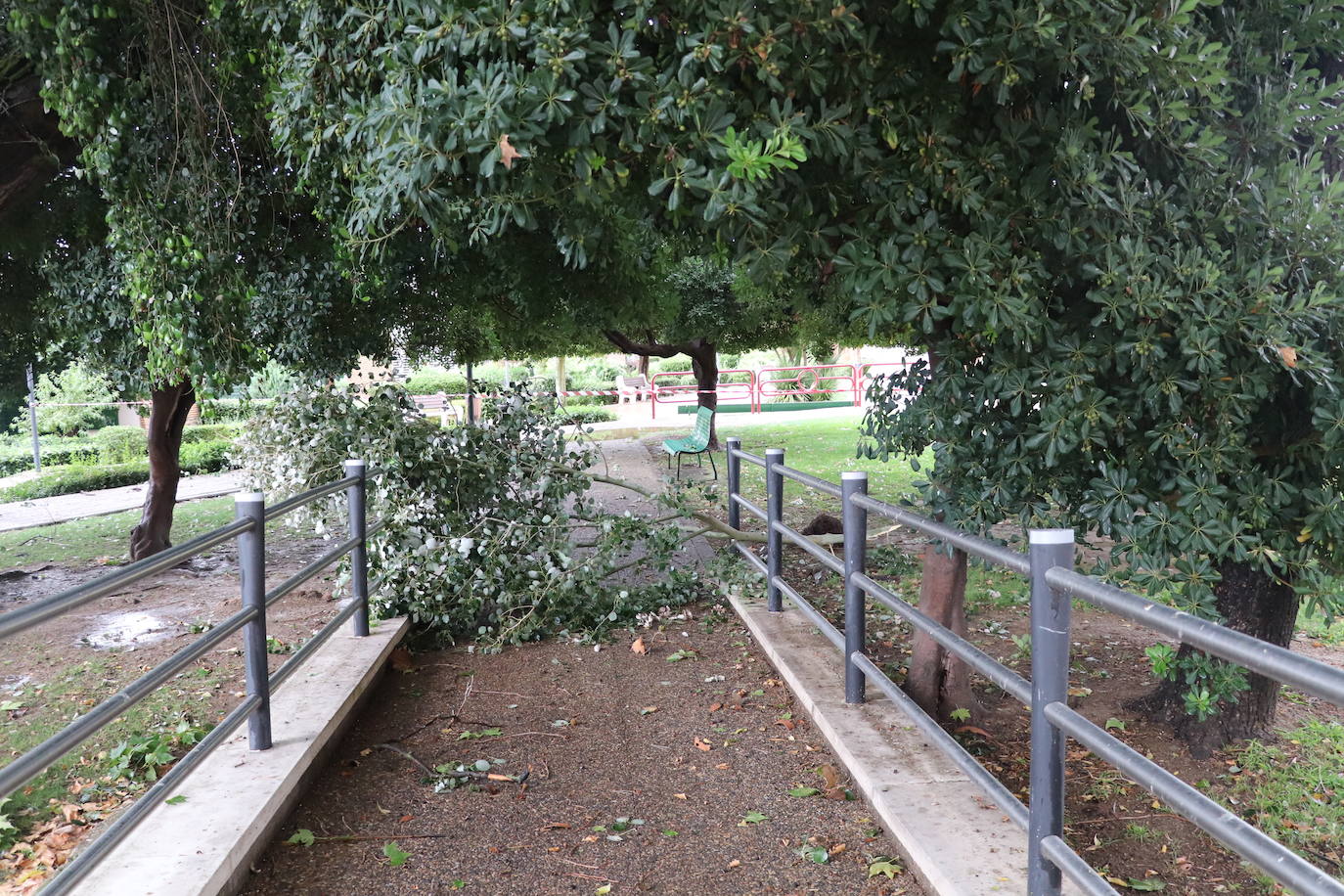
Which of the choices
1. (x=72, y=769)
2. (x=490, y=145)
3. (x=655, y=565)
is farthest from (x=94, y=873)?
(x=655, y=565)

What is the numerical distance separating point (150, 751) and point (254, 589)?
166cm

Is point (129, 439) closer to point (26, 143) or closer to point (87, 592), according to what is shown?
point (26, 143)

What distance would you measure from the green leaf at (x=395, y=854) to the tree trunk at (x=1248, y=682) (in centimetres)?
373

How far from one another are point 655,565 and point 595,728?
2.30 metres

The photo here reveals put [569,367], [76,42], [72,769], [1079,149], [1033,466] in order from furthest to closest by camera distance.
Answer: [569,367] → [76,42] → [72,769] → [1033,466] → [1079,149]

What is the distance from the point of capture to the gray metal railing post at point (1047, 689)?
2.34 m

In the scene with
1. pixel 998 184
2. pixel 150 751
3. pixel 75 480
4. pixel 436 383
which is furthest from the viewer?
pixel 436 383

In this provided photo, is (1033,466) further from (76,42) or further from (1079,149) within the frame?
(76,42)

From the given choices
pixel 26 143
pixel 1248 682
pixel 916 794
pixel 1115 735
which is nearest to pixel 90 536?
pixel 26 143

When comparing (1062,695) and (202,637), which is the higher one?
(1062,695)

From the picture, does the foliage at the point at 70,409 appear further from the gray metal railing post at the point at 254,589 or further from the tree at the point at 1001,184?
the tree at the point at 1001,184

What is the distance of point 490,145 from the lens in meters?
3.04

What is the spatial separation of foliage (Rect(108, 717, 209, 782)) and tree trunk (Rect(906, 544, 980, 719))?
374cm

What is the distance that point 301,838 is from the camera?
3.55m
